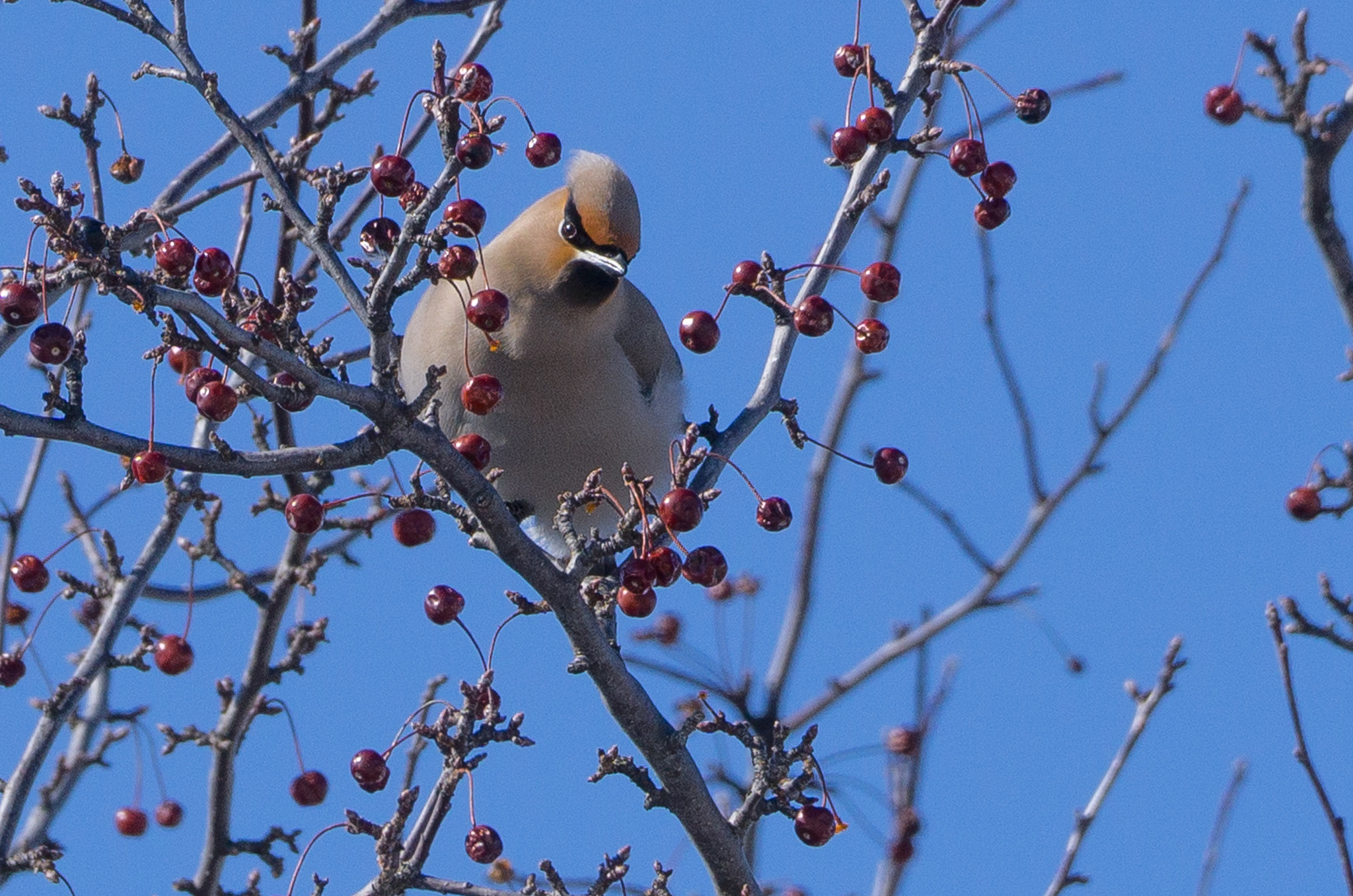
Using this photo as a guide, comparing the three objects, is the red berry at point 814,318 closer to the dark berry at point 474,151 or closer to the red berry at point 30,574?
the dark berry at point 474,151

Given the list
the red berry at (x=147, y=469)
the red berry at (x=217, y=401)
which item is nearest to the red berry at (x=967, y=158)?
the red berry at (x=217, y=401)

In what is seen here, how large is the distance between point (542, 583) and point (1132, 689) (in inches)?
65.2

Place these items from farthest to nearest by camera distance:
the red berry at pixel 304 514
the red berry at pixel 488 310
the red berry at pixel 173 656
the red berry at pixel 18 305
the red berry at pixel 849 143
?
1. the red berry at pixel 173 656
2. the red berry at pixel 849 143
3. the red berry at pixel 304 514
4. the red berry at pixel 488 310
5. the red berry at pixel 18 305

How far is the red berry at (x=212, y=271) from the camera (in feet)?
7.20

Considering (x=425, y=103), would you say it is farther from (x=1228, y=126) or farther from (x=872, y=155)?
(x=1228, y=126)

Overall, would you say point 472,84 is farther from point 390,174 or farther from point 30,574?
point 30,574

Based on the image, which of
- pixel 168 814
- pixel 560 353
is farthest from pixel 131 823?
pixel 560 353

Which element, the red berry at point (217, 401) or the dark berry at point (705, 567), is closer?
the red berry at point (217, 401)

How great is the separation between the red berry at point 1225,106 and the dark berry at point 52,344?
8.95ft

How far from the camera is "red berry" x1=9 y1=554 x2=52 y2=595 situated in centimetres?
328

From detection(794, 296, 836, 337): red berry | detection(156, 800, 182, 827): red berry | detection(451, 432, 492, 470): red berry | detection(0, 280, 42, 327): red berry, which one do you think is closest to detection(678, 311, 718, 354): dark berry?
detection(794, 296, 836, 337): red berry

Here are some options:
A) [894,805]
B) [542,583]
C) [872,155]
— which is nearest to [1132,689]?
[894,805]

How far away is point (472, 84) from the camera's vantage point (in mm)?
2201

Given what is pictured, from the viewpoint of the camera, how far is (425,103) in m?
2.29
